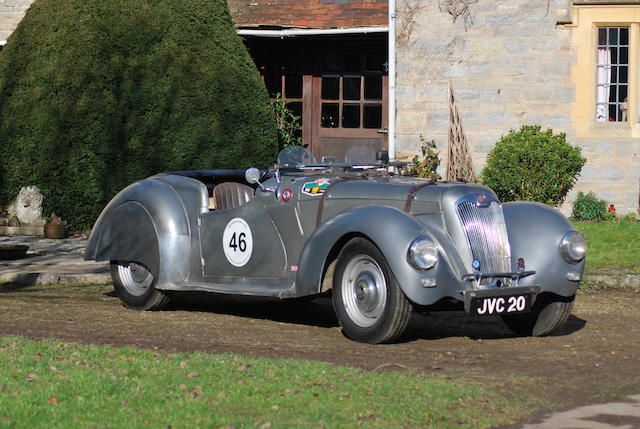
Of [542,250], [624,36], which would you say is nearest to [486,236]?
[542,250]

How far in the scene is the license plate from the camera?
26.0ft

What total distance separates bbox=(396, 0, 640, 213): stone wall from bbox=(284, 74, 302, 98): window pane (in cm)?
250

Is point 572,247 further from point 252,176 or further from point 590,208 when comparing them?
point 590,208

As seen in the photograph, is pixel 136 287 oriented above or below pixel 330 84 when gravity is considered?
below

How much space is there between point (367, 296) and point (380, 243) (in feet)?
1.49

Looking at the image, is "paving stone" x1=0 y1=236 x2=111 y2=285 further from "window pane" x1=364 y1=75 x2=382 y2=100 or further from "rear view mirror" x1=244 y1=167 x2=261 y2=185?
"window pane" x1=364 y1=75 x2=382 y2=100

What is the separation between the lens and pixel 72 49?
16719 millimetres

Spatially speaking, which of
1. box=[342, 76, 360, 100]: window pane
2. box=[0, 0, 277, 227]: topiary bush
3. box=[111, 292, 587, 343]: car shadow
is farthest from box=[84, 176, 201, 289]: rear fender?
box=[342, 76, 360, 100]: window pane

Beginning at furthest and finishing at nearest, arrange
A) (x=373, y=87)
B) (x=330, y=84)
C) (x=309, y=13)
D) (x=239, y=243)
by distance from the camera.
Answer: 1. (x=330, y=84)
2. (x=373, y=87)
3. (x=309, y=13)
4. (x=239, y=243)

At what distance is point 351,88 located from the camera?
67.1ft

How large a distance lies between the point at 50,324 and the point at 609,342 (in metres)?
4.18

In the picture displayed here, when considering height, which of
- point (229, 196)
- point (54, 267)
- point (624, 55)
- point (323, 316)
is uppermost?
point (624, 55)

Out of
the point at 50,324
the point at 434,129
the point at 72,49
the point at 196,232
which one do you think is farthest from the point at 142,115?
the point at 50,324

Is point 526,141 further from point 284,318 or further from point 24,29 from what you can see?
point 284,318
